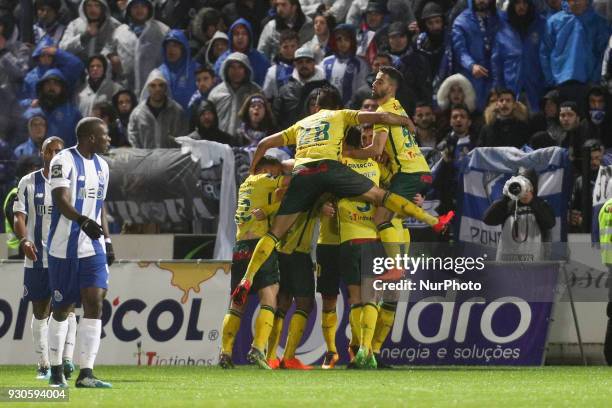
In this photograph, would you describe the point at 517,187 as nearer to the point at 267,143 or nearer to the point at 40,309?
the point at 267,143

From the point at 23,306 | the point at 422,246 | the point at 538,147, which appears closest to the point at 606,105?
the point at 538,147

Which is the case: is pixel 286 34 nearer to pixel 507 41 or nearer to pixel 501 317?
pixel 507 41

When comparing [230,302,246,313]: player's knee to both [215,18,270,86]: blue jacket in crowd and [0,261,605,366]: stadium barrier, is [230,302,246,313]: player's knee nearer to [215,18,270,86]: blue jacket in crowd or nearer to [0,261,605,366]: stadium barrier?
[0,261,605,366]: stadium barrier

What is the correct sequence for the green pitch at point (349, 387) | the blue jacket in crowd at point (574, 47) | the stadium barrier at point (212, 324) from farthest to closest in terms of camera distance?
the blue jacket in crowd at point (574, 47) < the stadium barrier at point (212, 324) < the green pitch at point (349, 387)

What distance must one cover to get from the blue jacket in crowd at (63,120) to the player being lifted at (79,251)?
8631mm

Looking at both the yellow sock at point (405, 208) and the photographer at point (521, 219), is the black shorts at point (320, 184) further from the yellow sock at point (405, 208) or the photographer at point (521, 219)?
the photographer at point (521, 219)

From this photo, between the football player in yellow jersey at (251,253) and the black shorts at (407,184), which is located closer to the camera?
the black shorts at (407,184)

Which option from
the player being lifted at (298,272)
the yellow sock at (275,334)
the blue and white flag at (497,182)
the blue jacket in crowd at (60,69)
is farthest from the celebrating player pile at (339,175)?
the blue jacket in crowd at (60,69)

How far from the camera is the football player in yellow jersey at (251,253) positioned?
13.3 m

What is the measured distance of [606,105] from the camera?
16.2 m

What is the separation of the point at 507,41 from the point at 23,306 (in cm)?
693

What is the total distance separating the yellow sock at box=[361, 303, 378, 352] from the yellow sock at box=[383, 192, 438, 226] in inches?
37.4

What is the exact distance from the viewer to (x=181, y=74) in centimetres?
1972

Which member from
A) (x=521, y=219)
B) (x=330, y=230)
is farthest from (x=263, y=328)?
(x=521, y=219)
